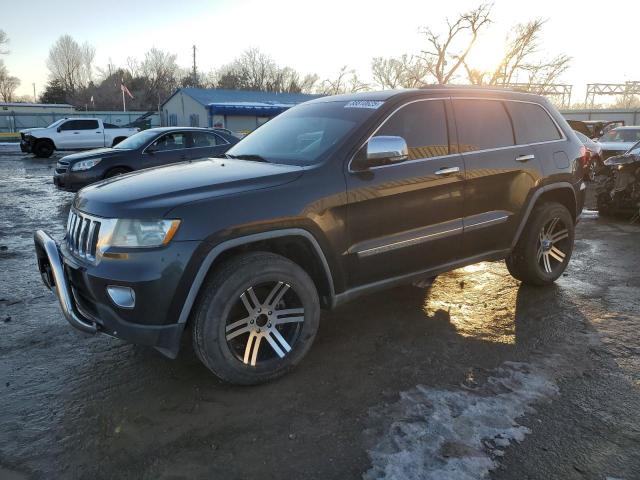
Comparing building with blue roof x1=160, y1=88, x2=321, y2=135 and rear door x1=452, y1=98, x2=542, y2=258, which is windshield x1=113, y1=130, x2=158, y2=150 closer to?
rear door x1=452, y1=98, x2=542, y2=258

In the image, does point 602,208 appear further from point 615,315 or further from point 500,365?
point 500,365

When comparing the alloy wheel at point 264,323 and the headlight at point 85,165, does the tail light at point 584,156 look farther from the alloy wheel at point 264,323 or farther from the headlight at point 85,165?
the headlight at point 85,165

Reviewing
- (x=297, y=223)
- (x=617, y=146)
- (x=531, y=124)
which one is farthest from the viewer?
(x=617, y=146)

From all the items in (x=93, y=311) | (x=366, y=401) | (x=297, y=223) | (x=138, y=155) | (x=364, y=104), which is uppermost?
(x=364, y=104)

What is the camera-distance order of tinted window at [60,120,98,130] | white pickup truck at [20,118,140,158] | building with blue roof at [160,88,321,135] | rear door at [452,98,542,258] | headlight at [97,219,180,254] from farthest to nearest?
building with blue roof at [160,88,321,135] < tinted window at [60,120,98,130] < white pickup truck at [20,118,140,158] < rear door at [452,98,542,258] < headlight at [97,219,180,254]

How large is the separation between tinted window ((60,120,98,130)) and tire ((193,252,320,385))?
872 inches

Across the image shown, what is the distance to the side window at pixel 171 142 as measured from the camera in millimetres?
10102

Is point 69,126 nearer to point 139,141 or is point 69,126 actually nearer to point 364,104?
point 139,141

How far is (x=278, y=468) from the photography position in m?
2.39

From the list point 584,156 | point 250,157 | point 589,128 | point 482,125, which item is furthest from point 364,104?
point 589,128

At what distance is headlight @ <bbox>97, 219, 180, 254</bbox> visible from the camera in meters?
2.72

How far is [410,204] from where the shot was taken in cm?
358

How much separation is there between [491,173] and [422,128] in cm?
78

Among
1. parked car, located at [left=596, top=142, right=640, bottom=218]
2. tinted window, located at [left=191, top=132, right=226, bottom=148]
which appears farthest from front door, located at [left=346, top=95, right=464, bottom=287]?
tinted window, located at [left=191, top=132, right=226, bottom=148]
